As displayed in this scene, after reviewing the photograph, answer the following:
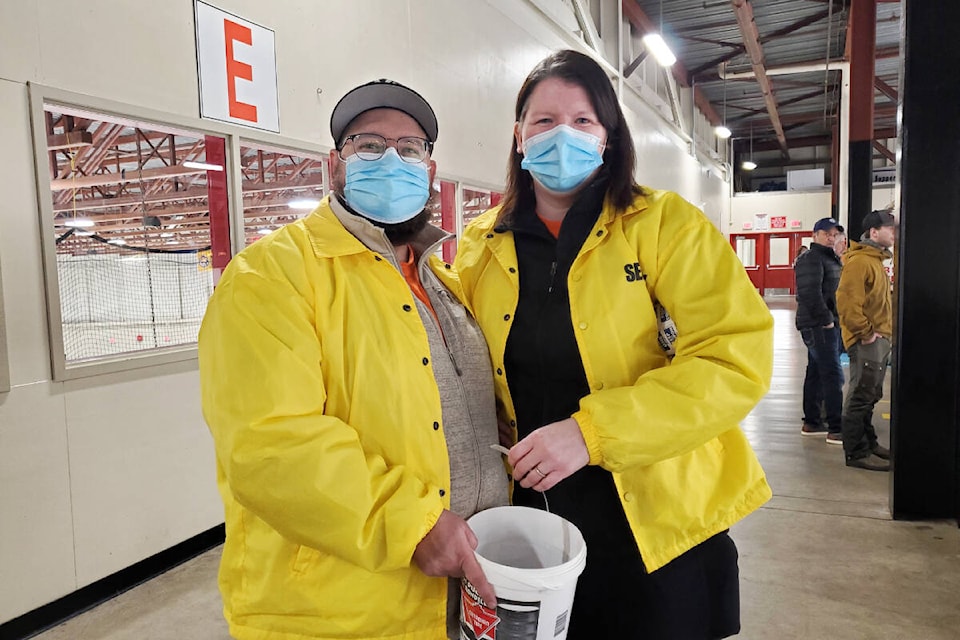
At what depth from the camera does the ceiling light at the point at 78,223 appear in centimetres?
286

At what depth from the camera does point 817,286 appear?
488 centimetres

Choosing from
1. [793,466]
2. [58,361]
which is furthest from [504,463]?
[793,466]

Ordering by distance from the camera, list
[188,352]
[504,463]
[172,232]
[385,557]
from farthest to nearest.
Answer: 1. [172,232]
2. [188,352]
3. [504,463]
4. [385,557]

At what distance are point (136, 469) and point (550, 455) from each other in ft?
8.75

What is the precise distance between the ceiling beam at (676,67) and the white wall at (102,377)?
7.08m

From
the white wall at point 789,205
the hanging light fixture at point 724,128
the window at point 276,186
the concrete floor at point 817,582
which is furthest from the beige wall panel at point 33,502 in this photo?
the white wall at point 789,205

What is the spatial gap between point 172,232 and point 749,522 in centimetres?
382

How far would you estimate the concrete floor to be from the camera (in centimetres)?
254

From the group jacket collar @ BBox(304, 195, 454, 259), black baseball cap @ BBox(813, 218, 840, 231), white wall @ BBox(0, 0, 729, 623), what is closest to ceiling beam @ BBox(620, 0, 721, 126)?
black baseball cap @ BBox(813, 218, 840, 231)

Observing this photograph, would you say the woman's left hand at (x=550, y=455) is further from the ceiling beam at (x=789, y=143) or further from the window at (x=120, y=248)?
the ceiling beam at (x=789, y=143)

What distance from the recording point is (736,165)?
23078mm

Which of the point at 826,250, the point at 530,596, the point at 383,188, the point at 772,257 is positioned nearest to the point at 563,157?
the point at 383,188

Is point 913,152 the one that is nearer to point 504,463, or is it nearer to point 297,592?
point 504,463

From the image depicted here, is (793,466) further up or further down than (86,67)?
further down
